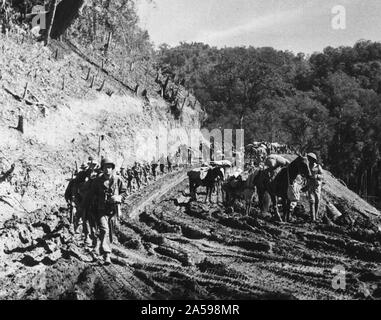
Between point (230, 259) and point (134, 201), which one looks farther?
point (134, 201)

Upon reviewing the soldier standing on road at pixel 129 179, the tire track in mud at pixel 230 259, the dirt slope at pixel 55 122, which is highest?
the dirt slope at pixel 55 122

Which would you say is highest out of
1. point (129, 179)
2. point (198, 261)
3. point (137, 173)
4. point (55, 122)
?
point (55, 122)

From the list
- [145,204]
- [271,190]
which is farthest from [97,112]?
[271,190]

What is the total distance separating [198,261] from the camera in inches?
474

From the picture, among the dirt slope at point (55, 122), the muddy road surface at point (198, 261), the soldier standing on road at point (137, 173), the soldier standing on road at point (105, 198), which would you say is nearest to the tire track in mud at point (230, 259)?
the muddy road surface at point (198, 261)

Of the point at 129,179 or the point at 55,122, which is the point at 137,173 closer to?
the point at 129,179

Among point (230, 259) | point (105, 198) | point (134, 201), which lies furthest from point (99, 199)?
point (134, 201)

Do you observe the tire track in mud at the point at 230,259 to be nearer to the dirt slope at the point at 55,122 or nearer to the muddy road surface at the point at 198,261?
the muddy road surface at the point at 198,261

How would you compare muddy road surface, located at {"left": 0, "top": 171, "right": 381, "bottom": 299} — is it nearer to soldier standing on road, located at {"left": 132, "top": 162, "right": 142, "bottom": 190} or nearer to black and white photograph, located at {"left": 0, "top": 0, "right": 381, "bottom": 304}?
black and white photograph, located at {"left": 0, "top": 0, "right": 381, "bottom": 304}

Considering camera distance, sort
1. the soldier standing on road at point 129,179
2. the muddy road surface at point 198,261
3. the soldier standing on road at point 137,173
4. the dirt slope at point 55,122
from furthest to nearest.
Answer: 1. the soldier standing on road at point 137,173
2. the soldier standing on road at point 129,179
3. the dirt slope at point 55,122
4. the muddy road surface at point 198,261

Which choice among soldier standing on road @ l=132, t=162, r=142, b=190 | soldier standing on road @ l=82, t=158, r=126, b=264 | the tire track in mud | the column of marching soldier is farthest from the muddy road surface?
soldier standing on road @ l=132, t=162, r=142, b=190

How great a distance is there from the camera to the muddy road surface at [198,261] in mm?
9680

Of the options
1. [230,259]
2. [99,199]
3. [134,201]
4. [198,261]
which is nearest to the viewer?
[198,261]

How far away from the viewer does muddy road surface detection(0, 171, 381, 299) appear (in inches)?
381
